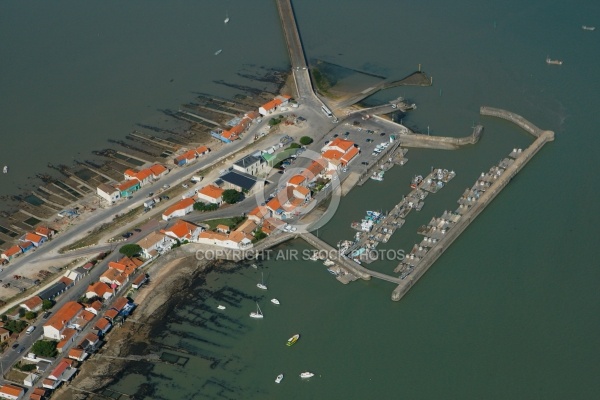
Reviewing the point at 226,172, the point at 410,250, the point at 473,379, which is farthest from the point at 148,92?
the point at 473,379

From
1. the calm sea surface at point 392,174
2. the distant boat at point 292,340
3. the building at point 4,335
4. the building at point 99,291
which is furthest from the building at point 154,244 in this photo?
the distant boat at point 292,340

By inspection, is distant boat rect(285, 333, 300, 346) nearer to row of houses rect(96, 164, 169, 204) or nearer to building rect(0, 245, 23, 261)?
row of houses rect(96, 164, 169, 204)

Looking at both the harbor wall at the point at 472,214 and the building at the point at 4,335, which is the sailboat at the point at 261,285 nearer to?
the harbor wall at the point at 472,214

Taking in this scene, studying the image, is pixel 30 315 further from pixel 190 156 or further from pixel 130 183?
pixel 190 156

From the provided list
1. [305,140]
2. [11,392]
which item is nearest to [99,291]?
[11,392]

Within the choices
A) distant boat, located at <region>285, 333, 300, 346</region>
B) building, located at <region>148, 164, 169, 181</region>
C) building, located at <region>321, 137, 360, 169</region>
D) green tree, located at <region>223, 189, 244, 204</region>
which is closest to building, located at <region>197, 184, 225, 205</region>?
green tree, located at <region>223, 189, 244, 204</region>

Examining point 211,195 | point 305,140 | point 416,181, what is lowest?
point 416,181
